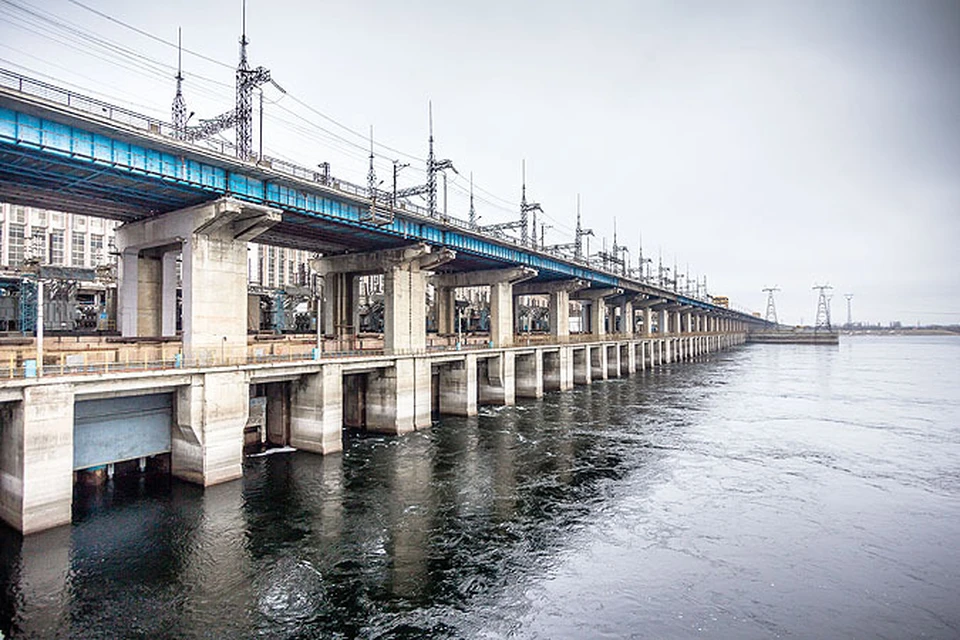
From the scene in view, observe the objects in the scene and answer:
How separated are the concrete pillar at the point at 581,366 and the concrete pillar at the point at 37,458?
6314cm

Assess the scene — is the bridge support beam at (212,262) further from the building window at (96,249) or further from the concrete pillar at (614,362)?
the building window at (96,249)

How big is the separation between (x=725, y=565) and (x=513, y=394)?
3952 centimetres

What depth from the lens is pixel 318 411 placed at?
34.4m

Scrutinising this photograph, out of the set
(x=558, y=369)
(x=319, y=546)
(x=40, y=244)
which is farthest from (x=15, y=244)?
(x=319, y=546)

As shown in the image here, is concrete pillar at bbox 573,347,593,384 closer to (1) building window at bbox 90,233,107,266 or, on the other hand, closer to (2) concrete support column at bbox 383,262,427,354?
(2) concrete support column at bbox 383,262,427,354

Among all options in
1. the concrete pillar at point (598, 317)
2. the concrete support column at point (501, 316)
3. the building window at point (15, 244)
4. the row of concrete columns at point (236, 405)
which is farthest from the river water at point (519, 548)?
the building window at point (15, 244)

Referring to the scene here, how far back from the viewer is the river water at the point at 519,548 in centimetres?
1526

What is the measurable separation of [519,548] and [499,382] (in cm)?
3665

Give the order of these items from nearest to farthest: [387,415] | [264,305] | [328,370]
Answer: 1. [328,370]
2. [387,415]
3. [264,305]

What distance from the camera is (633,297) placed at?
355 ft

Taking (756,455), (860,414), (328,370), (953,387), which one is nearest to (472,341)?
(328,370)

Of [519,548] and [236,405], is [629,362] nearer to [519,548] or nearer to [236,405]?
[236,405]

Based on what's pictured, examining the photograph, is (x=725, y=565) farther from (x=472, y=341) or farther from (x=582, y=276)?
(x=582, y=276)

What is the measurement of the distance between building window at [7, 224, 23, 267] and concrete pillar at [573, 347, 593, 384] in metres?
108
